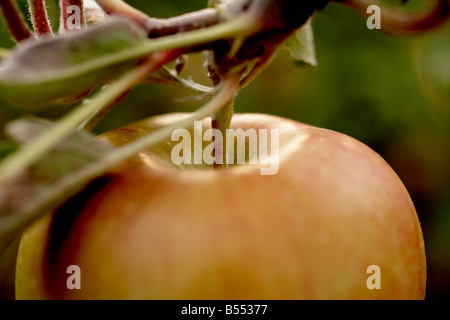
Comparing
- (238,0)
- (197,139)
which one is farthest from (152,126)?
(238,0)

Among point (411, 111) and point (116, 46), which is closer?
point (116, 46)

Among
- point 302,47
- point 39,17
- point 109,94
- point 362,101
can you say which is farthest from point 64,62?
point 362,101

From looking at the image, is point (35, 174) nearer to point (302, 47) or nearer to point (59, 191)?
point (59, 191)

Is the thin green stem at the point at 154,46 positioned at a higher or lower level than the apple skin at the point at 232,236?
higher

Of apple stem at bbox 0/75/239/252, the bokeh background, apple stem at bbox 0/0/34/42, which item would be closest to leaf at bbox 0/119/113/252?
apple stem at bbox 0/75/239/252

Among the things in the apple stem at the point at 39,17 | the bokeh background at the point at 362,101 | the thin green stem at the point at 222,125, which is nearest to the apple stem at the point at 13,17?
the apple stem at the point at 39,17

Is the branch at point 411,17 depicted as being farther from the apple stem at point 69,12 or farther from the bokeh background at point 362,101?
the bokeh background at point 362,101

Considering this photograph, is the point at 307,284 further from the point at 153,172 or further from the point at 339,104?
the point at 339,104
